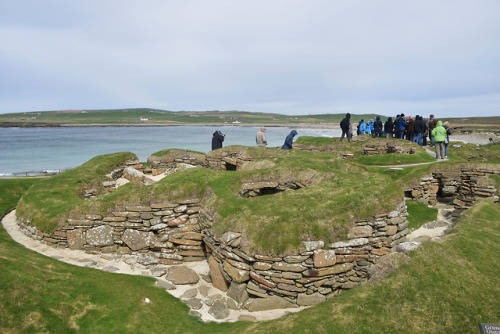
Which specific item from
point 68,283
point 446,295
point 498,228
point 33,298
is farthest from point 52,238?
point 498,228

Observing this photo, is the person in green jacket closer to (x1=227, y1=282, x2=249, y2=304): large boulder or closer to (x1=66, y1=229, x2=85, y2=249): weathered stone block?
(x1=227, y1=282, x2=249, y2=304): large boulder

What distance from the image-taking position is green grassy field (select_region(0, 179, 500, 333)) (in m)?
5.97

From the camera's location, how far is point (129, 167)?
1959cm

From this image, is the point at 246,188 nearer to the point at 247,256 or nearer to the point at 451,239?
the point at 247,256

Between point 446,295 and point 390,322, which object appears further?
point 446,295

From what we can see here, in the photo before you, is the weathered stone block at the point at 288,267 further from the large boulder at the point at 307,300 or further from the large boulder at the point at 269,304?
the large boulder at the point at 269,304

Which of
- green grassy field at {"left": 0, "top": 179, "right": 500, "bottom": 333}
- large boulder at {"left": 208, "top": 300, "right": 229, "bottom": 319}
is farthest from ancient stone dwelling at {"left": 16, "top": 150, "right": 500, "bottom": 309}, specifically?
green grassy field at {"left": 0, "top": 179, "right": 500, "bottom": 333}

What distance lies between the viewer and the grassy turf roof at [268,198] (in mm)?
8180

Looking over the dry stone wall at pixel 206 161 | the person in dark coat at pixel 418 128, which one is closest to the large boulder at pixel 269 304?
the dry stone wall at pixel 206 161

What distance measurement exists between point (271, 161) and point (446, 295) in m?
9.65

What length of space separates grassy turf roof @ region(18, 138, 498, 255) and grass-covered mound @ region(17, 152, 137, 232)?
0.04m

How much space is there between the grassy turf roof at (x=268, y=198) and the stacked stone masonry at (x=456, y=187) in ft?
1.84

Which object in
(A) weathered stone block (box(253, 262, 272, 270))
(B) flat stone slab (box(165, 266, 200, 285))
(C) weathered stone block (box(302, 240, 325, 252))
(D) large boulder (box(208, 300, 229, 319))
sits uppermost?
(C) weathered stone block (box(302, 240, 325, 252))

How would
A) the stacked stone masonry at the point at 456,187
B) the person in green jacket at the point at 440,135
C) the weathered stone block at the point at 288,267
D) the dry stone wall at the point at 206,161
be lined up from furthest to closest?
the person in green jacket at the point at 440,135 < the dry stone wall at the point at 206,161 < the stacked stone masonry at the point at 456,187 < the weathered stone block at the point at 288,267
